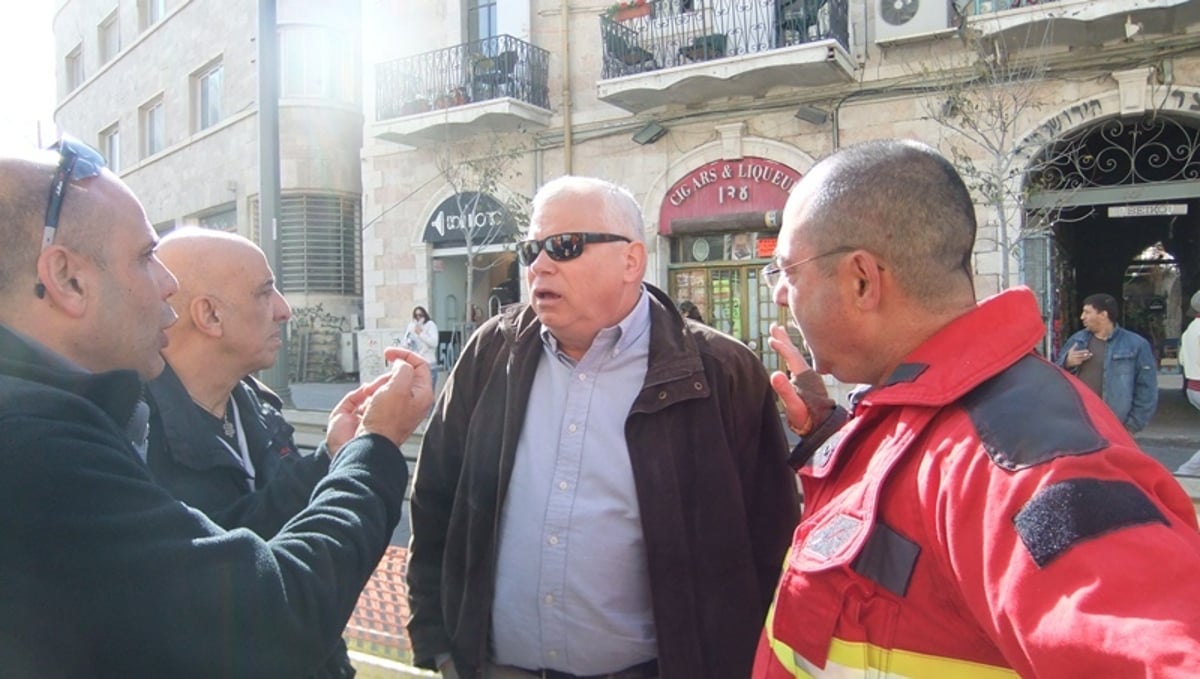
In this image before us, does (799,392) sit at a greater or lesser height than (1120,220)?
lesser

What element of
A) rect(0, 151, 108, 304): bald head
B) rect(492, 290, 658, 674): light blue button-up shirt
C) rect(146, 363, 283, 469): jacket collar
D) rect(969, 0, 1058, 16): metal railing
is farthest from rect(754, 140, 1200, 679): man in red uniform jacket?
rect(969, 0, 1058, 16): metal railing

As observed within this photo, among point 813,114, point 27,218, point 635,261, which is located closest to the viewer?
point 27,218

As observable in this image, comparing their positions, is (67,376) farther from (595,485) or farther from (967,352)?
(967,352)

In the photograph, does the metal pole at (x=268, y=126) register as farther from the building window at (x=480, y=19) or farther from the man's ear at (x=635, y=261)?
the man's ear at (x=635, y=261)

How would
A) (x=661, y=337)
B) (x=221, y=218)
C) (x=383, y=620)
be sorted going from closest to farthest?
(x=661, y=337)
(x=383, y=620)
(x=221, y=218)

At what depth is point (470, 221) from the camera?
15500mm

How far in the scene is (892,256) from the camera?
1412 mm

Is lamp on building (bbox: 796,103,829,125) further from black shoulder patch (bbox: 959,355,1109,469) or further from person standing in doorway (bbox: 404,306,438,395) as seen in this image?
black shoulder patch (bbox: 959,355,1109,469)

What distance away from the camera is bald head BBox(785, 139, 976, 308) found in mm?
1399

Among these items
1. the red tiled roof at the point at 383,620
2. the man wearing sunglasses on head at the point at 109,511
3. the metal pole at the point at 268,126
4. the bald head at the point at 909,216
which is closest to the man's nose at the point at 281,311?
the man wearing sunglasses on head at the point at 109,511

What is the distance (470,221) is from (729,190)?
4.89 m

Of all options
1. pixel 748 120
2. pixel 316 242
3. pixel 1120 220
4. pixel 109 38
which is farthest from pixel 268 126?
pixel 109 38

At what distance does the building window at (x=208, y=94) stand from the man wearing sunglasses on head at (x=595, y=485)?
67.4 ft

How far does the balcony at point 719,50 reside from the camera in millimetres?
12031
